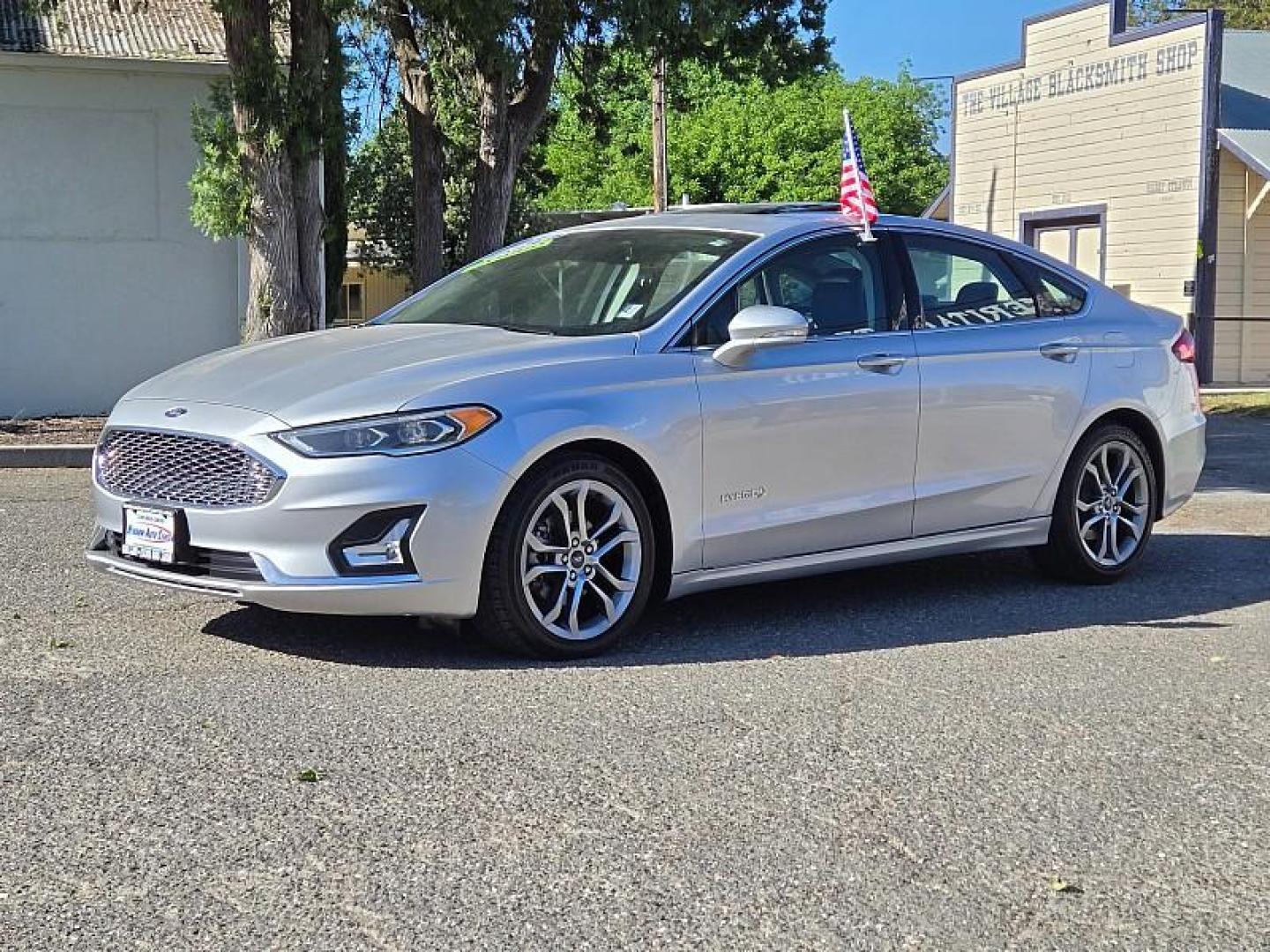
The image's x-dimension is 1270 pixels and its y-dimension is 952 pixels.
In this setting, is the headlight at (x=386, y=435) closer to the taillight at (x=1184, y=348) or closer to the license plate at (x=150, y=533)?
the license plate at (x=150, y=533)

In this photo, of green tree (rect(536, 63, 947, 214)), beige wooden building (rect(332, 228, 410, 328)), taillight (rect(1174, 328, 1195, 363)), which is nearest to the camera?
taillight (rect(1174, 328, 1195, 363))

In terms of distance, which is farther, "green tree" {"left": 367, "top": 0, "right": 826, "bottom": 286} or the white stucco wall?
the white stucco wall

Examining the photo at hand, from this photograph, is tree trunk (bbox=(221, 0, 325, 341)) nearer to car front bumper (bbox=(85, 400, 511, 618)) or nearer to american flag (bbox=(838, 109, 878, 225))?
american flag (bbox=(838, 109, 878, 225))

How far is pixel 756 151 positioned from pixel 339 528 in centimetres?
4294

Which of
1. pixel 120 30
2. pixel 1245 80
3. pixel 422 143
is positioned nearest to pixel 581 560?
pixel 422 143

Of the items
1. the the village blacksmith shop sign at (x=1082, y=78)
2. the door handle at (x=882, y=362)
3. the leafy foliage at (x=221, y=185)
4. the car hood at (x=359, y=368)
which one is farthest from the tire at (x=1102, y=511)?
the the village blacksmith shop sign at (x=1082, y=78)

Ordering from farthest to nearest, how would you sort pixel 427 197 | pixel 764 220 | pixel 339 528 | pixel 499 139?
pixel 427 197 → pixel 499 139 → pixel 764 220 → pixel 339 528

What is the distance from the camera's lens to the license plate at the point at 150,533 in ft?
18.0

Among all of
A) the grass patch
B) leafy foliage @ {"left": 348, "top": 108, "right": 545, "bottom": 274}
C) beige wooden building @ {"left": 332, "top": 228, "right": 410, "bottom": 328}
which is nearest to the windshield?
the grass patch

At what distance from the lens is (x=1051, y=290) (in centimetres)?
741

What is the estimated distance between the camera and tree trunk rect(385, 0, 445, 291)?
1716 cm

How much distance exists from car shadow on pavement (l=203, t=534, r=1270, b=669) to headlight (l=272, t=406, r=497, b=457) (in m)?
0.80

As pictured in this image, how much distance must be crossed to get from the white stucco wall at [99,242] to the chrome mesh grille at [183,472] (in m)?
10.8

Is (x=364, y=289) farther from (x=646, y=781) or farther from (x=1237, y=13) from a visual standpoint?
(x=646, y=781)
